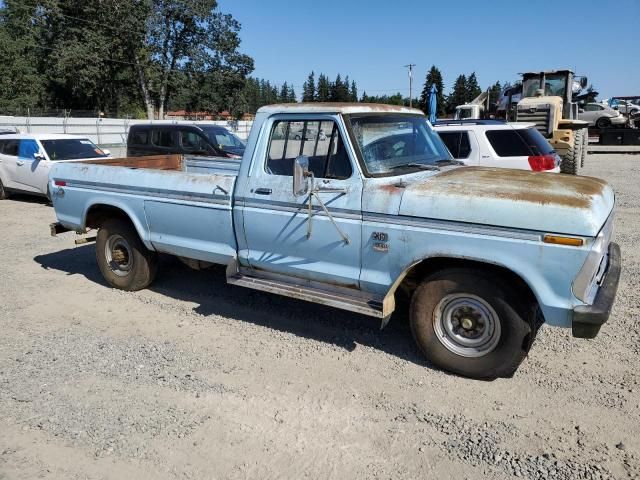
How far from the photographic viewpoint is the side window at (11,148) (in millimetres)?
12881

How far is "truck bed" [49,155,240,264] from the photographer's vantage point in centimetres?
509

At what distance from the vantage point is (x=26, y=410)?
3.79 meters

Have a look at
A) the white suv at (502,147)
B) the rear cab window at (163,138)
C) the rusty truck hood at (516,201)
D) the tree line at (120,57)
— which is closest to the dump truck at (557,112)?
the white suv at (502,147)

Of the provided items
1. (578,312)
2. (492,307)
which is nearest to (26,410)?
(492,307)

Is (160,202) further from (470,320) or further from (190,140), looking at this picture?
(190,140)

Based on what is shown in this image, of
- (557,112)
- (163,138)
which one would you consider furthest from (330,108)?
(557,112)

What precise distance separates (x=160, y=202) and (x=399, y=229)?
104 inches

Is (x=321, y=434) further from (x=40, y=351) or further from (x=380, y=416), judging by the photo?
(x=40, y=351)

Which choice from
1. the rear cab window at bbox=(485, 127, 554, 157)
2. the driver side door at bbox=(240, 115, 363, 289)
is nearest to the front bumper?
the driver side door at bbox=(240, 115, 363, 289)

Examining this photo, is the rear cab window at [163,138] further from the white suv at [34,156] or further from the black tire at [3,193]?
the black tire at [3,193]

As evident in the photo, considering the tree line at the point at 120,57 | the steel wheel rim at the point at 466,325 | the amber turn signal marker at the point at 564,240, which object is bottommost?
the steel wheel rim at the point at 466,325

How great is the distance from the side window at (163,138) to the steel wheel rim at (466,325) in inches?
426

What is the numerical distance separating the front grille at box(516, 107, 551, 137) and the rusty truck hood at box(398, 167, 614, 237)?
1391cm

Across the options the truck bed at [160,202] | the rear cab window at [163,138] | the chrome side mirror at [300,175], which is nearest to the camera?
the chrome side mirror at [300,175]
